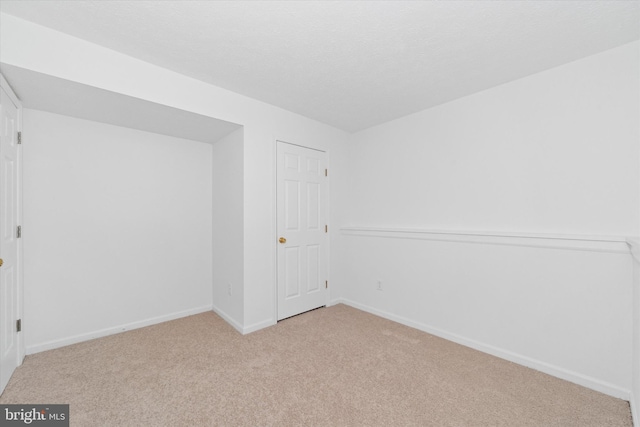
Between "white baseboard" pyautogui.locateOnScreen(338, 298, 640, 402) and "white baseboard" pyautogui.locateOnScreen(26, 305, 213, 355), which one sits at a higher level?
"white baseboard" pyautogui.locateOnScreen(26, 305, 213, 355)

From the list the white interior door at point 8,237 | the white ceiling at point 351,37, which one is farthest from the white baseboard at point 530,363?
the white interior door at point 8,237

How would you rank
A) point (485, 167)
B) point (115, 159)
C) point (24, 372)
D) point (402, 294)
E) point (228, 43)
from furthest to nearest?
point (402, 294) → point (115, 159) → point (485, 167) → point (24, 372) → point (228, 43)

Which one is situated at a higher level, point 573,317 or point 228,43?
point 228,43

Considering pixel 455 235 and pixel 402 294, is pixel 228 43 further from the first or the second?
pixel 402 294

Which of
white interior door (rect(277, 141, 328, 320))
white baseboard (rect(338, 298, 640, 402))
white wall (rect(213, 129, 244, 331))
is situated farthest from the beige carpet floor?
white interior door (rect(277, 141, 328, 320))

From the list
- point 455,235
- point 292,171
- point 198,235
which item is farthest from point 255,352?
point 455,235

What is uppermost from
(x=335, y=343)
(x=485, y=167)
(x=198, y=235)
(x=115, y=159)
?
(x=115, y=159)

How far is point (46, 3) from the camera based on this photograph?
1.50 metres

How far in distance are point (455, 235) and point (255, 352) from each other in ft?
7.25

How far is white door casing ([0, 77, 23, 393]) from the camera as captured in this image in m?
1.79

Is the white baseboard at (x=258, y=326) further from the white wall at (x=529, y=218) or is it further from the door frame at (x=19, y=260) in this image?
the door frame at (x=19, y=260)

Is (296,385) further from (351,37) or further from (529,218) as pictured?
(351,37)

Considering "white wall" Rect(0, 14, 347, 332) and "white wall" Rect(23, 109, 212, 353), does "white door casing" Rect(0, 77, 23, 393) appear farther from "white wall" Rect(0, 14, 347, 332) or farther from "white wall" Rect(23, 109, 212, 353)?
"white wall" Rect(0, 14, 347, 332)

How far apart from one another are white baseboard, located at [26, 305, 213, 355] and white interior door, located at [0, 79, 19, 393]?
0.90ft
